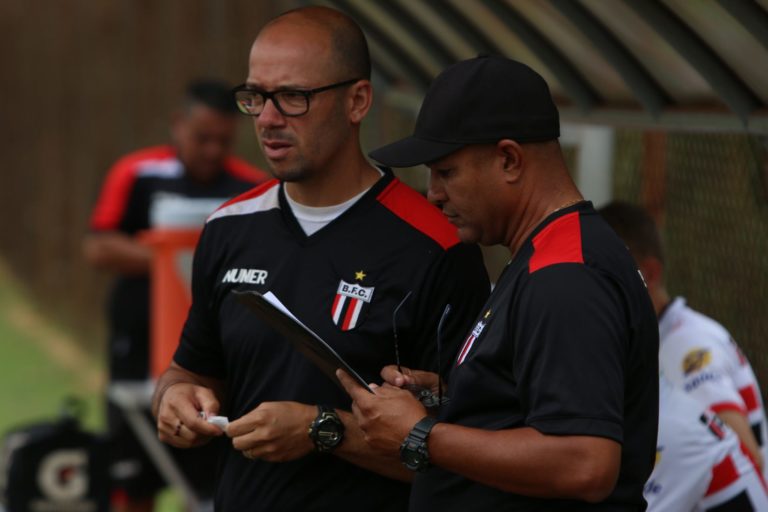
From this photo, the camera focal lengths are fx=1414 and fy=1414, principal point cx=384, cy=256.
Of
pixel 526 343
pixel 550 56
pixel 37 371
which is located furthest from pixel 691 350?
pixel 37 371

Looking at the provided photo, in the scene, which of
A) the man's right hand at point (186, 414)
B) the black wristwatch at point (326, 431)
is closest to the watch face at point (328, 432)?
the black wristwatch at point (326, 431)

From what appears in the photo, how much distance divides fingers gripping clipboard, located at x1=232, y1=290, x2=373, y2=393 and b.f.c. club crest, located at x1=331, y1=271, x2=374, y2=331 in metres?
0.26

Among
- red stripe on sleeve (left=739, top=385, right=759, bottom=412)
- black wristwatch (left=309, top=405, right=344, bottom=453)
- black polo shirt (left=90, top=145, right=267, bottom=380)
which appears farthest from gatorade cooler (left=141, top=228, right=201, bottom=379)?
black wristwatch (left=309, top=405, right=344, bottom=453)

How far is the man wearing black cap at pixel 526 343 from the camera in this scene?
2.43 metres

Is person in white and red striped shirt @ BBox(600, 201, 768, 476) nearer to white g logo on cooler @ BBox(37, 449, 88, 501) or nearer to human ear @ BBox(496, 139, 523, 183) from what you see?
human ear @ BBox(496, 139, 523, 183)

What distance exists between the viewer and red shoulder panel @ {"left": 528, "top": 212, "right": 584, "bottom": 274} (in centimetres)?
253

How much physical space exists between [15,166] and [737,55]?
36.1 ft

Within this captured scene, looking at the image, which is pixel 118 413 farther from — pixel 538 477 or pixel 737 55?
pixel 538 477

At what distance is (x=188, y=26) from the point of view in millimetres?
10789

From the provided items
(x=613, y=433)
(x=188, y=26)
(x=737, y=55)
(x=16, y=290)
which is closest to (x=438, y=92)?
(x=613, y=433)

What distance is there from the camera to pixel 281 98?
3.32 meters

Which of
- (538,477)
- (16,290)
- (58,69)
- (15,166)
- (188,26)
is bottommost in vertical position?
(16,290)

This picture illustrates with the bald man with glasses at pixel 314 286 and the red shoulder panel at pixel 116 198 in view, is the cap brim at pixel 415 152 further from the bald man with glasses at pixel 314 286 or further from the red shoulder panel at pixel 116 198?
the red shoulder panel at pixel 116 198

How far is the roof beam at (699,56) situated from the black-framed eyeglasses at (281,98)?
839 mm
